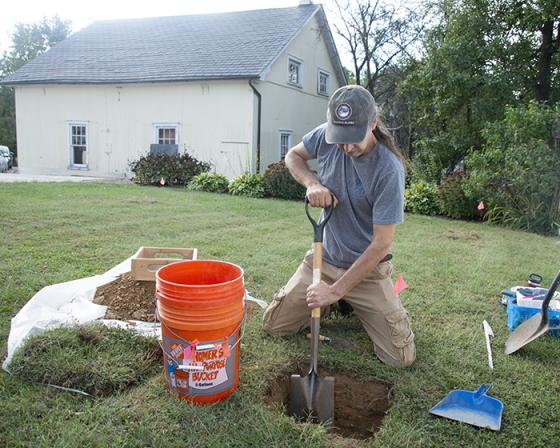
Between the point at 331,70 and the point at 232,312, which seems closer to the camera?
the point at 232,312

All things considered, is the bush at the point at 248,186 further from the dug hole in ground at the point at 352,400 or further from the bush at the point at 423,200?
the dug hole in ground at the point at 352,400

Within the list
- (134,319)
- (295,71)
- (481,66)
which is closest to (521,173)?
(481,66)

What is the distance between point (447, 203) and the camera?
946 cm

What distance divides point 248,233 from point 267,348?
3805mm

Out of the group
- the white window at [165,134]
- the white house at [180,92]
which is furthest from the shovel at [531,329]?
the white window at [165,134]

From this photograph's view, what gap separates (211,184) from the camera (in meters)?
12.4

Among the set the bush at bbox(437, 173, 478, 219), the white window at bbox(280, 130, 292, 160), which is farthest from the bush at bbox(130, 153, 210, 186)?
the bush at bbox(437, 173, 478, 219)

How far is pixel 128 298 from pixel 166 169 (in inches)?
404

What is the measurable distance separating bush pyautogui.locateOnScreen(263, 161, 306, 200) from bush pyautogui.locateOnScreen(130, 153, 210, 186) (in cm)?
308

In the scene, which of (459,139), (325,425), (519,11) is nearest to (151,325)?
(325,425)

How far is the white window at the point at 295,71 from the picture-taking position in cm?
1608

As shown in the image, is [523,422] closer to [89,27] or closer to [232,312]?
[232,312]

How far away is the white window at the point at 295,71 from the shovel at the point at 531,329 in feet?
45.7

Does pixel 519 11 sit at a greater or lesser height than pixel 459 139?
greater
